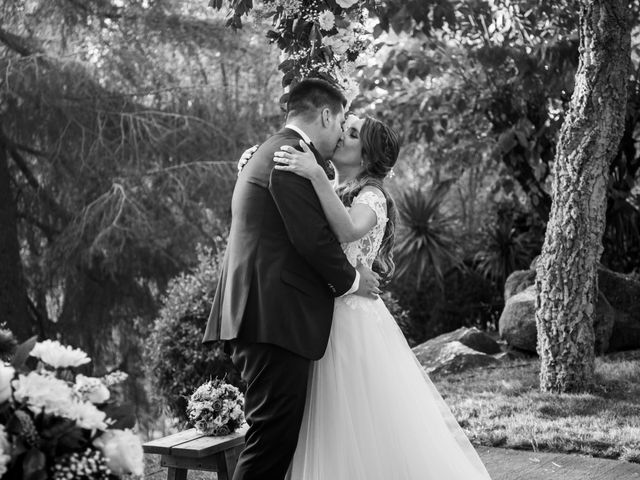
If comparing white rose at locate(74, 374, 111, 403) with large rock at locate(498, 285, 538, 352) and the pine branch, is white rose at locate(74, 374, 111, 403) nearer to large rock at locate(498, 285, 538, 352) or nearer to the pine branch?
large rock at locate(498, 285, 538, 352)

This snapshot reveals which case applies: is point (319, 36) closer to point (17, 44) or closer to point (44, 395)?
point (44, 395)

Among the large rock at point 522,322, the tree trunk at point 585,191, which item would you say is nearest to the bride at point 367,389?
the tree trunk at point 585,191

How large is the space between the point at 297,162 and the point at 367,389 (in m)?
1.00

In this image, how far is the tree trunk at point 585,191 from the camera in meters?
6.09

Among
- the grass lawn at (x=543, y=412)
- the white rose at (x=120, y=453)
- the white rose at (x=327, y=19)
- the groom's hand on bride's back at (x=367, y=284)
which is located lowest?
the grass lawn at (x=543, y=412)

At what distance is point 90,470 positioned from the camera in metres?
1.95

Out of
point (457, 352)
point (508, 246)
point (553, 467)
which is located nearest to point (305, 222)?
point (553, 467)

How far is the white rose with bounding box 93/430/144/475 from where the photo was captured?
6.64 ft

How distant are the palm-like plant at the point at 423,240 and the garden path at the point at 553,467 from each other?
6.51 metres

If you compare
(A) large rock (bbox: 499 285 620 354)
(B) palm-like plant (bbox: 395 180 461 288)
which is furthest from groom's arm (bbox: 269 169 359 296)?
(B) palm-like plant (bbox: 395 180 461 288)

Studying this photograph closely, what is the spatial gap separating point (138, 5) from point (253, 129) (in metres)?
2.09

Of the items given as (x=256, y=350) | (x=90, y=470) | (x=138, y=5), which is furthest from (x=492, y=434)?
(x=138, y=5)

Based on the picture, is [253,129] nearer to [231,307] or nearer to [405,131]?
[405,131]

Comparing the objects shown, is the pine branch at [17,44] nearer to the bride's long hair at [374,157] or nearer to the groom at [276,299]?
the bride's long hair at [374,157]
